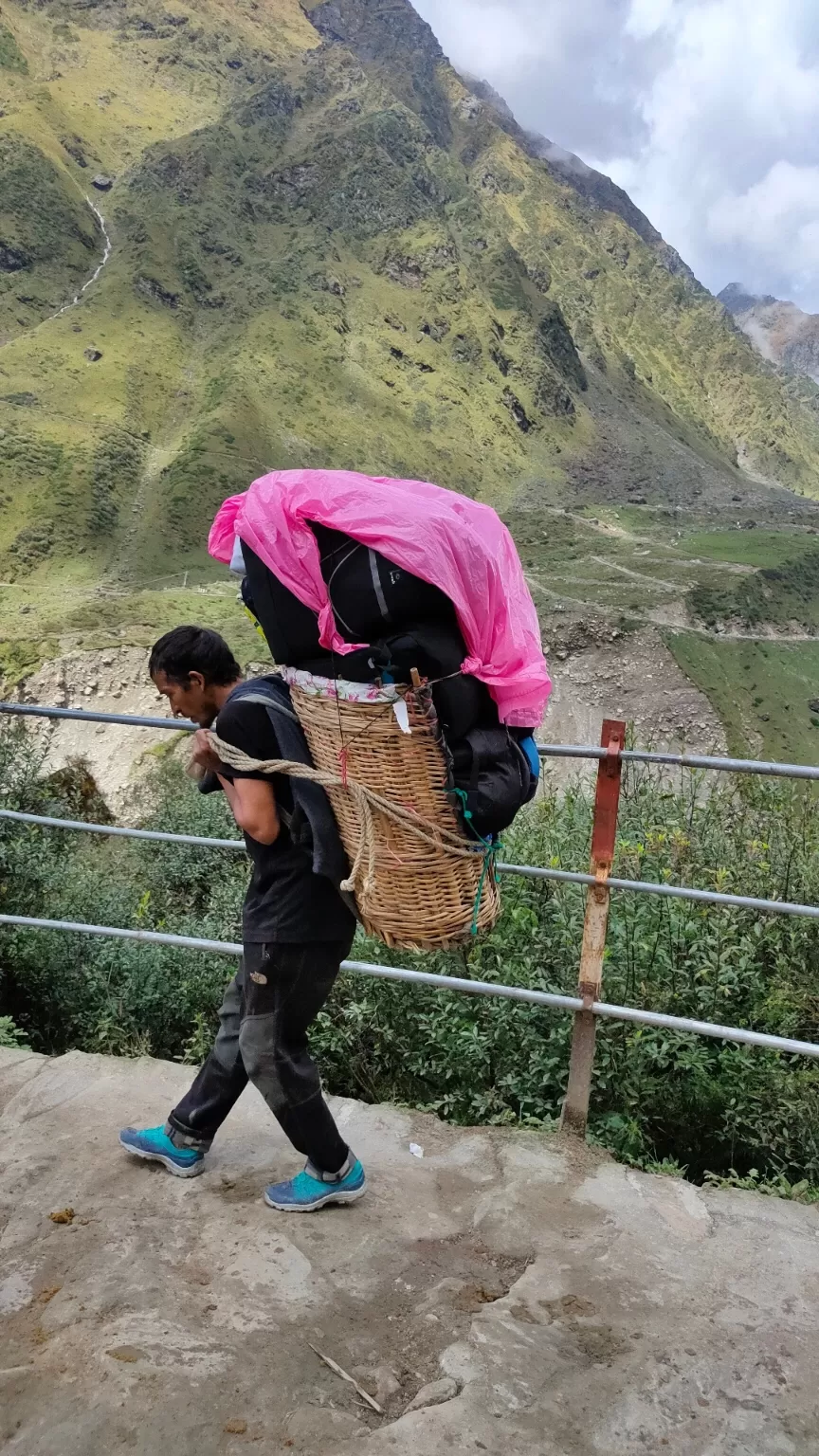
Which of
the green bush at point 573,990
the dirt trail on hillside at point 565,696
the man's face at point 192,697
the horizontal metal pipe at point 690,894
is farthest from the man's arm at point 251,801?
the dirt trail on hillside at point 565,696

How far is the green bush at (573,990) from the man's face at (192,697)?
1.70 meters

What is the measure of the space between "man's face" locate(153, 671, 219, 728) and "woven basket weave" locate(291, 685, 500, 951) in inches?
13.4

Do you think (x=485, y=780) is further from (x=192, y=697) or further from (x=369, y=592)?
(x=192, y=697)

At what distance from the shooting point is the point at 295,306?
108 m

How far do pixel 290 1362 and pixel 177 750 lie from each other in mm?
29795

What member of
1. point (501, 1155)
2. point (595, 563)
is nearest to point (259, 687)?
point (501, 1155)

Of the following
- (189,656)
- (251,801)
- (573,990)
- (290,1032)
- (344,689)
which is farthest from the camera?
(573,990)

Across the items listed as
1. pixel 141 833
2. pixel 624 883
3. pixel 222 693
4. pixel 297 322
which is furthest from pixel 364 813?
pixel 297 322

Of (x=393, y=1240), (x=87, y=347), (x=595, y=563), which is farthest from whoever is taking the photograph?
(x=87, y=347)

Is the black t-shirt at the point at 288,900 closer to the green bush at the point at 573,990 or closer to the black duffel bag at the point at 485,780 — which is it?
the black duffel bag at the point at 485,780

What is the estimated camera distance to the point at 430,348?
116250 mm

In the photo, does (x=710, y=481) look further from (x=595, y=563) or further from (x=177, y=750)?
(x=177, y=750)

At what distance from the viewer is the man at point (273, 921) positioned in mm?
2201

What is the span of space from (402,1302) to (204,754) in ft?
4.52
